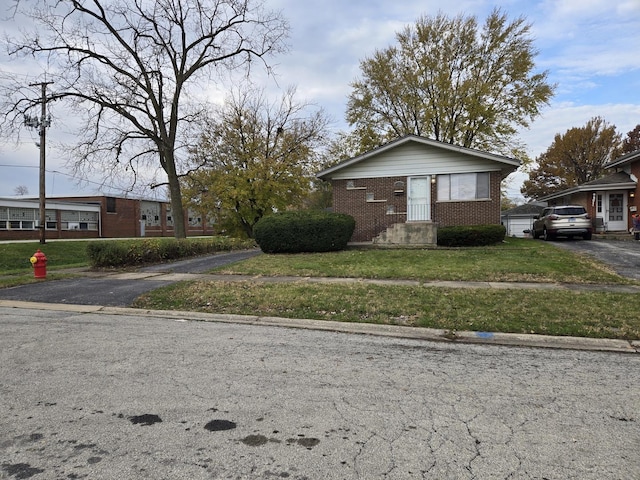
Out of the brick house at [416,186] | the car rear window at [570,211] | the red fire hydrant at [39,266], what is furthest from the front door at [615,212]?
the red fire hydrant at [39,266]

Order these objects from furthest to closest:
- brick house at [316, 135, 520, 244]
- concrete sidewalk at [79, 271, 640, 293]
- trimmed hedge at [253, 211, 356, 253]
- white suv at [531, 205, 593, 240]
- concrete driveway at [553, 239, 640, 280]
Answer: white suv at [531, 205, 593, 240], brick house at [316, 135, 520, 244], trimmed hedge at [253, 211, 356, 253], concrete driveway at [553, 239, 640, 280], concrete sidewalk at [79, 271, 640, 293]

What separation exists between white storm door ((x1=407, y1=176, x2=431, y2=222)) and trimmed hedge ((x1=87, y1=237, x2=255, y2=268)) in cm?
972

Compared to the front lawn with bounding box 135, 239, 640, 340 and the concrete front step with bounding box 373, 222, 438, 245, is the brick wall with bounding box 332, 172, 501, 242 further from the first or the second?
the front lawn with bounding box 135, 239, 640, 340

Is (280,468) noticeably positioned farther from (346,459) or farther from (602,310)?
(602,310)

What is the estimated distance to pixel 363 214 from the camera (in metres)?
19.4

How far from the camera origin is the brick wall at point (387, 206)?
18281mm

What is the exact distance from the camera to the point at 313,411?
338 cm

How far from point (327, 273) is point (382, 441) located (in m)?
8.01

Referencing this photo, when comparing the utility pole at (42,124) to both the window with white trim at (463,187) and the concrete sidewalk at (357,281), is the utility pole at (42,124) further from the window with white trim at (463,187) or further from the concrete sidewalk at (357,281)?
the window with white trim at (463,187)

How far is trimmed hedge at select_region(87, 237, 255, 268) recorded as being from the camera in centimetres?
1354

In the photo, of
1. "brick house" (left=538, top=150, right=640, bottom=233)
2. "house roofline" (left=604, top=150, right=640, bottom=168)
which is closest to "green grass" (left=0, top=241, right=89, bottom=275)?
"brick house" (left=538, top=150, right=640, bottom=233)

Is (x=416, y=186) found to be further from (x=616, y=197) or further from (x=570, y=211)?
(x=616, y=197)

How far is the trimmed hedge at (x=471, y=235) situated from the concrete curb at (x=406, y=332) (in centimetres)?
1112

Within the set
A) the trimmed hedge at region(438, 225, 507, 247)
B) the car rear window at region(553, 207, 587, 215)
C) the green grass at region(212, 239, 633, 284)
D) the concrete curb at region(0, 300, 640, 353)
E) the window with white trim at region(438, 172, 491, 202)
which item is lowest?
the concrete curb at region(0, 300, 640, 353)
